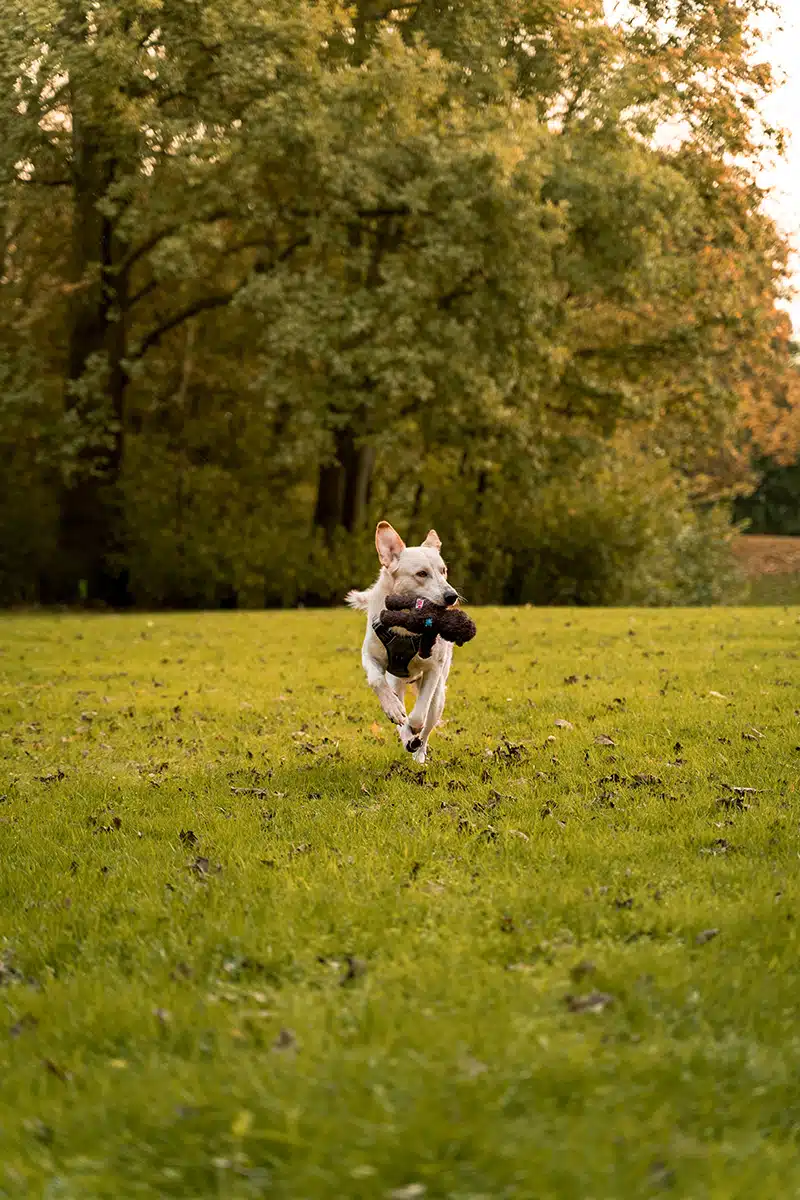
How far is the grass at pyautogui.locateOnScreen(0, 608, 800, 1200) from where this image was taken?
364 centimetres

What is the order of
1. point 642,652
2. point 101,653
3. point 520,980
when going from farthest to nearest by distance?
point 101,653 < point 642,652 < point 520,980

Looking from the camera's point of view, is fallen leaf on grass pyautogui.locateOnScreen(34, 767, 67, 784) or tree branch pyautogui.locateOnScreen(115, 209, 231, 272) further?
tree branch pyautogui.locateOnScreen(115, 209, 231, 272)

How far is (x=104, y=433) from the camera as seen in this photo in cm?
2969

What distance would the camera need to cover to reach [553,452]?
32500 millimetres

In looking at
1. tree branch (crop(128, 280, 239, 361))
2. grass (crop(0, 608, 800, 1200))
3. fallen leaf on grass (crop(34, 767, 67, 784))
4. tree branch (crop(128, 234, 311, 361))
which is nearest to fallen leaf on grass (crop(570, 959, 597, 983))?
grass (crop(0, 608, 800, 1200))

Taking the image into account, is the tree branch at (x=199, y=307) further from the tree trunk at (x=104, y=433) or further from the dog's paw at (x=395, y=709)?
the dog's paw at (x=395, y=709)

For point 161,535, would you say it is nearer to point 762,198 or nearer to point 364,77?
point 364,77

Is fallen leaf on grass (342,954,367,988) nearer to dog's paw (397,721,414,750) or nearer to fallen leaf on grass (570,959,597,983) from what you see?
fallen leaf on grass (570,959,597,983)

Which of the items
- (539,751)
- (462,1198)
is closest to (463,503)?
(539,751)

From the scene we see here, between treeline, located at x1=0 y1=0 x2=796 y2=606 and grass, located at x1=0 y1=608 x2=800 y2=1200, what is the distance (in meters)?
18.2

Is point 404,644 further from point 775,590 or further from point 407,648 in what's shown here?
point 775,590

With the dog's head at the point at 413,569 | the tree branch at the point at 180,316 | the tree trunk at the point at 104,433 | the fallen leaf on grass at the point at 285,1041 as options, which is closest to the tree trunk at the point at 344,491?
the tree branch at the point at 180,316

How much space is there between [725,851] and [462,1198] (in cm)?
348

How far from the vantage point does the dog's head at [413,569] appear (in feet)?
29.4
